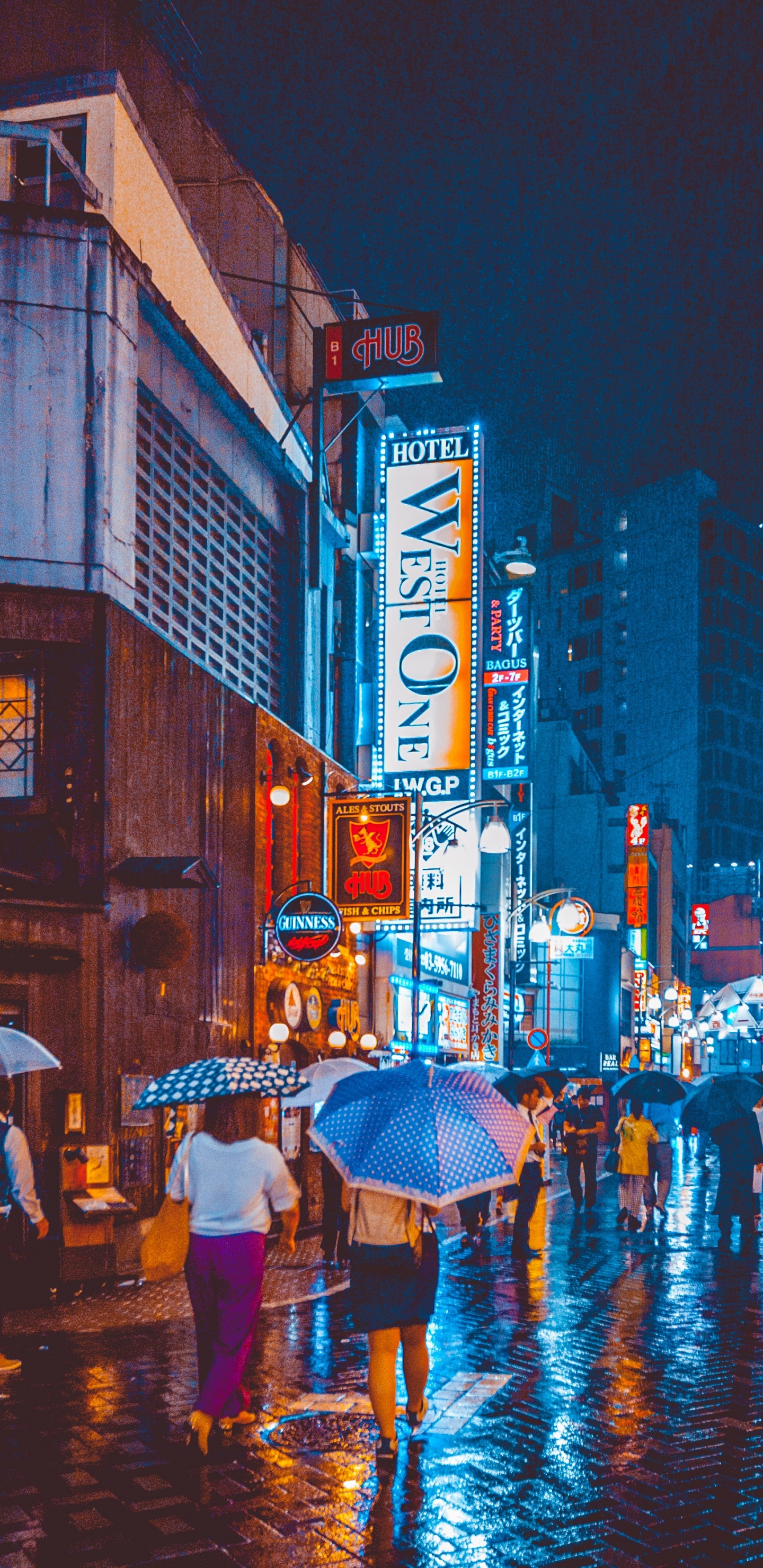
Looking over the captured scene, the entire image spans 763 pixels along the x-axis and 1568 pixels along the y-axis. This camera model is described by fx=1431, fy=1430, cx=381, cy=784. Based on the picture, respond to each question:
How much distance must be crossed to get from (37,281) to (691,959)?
8227 centimetres

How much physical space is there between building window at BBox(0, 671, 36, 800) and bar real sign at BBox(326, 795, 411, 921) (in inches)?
282

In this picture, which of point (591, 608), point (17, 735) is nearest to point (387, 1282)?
point (17, 735)

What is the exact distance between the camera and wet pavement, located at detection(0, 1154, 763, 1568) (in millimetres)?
5832

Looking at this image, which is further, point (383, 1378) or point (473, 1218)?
point (473, 1218)

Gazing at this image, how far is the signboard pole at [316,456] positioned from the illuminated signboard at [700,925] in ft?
217

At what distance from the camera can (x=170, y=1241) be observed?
7.32m

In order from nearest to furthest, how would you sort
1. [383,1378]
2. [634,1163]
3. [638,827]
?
[383,1378], [634,1163], [638,827]

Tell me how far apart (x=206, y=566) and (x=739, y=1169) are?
10.0 metres

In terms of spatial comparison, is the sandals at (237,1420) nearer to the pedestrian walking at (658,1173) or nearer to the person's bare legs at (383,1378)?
the person's bare legs at (383,1378)

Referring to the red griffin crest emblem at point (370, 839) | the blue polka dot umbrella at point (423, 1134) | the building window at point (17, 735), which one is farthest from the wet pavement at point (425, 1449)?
the red griffin crest emblem at point (370, 839)

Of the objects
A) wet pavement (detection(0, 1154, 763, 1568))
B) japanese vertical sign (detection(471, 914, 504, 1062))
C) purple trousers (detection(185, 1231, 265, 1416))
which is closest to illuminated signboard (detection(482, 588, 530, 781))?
japanese vertical sign (detection(471, 914, 504, 1062))

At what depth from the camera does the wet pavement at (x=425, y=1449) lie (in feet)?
19.1

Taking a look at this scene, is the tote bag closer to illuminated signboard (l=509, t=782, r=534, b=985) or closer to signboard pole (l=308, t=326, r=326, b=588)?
signboard pole (l=308, t=326, r=326, b=588)

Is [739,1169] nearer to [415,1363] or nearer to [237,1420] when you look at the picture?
[415,1363]
